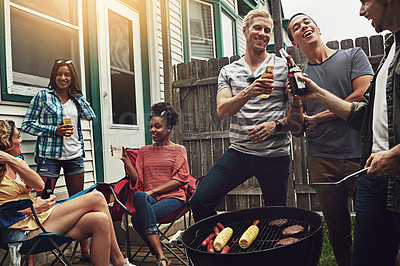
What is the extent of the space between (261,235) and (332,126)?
918 mm

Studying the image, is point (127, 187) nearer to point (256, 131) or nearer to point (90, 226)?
point (90, 226)

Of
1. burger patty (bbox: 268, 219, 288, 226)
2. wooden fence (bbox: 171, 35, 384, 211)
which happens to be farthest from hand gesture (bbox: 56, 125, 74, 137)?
wooden fence (bbox: 171, 35, 384, 211)

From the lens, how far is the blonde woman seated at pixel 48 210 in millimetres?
2381

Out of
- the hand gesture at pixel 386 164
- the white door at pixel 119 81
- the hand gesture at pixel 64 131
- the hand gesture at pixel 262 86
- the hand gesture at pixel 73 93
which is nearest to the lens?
the hand gesture at pixel 386 164

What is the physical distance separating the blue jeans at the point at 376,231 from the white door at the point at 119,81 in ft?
11.8

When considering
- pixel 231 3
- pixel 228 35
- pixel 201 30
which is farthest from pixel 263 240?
pixel 231 3

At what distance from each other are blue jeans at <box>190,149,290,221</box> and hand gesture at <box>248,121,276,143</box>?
143mm

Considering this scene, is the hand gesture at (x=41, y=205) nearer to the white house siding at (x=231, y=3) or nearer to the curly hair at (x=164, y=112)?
the curly hair at (x=164, y=112)

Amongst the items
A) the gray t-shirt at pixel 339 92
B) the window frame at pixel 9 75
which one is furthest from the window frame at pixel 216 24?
the gray t-shirt at pixel 339 92

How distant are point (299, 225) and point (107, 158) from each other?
127 inches

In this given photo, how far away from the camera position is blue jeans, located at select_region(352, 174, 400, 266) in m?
1.53

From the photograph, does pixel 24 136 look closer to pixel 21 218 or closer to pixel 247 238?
pixel 21 218

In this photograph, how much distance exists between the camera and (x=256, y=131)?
2.35 metres

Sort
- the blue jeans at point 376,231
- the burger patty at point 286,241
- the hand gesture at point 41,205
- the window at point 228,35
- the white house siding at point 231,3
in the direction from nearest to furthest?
the blue jeans at point 376,231, the burger patty at point 286,241, the hand gesture at point 41,205, the window at point 228,35, the white house siding at point 231,3
